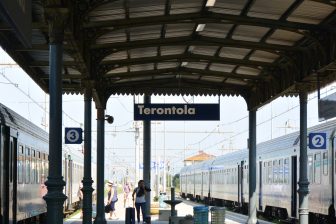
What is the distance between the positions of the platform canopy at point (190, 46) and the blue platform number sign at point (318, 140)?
62.4 inches

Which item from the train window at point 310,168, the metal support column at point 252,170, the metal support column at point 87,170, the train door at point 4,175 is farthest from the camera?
the metal support column at point 252,170

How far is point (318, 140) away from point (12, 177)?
8818mm

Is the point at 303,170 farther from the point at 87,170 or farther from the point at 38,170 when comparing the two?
the point at 38,170

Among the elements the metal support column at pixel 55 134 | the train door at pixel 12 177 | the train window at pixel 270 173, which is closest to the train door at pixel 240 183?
the train window at pixel 270 173

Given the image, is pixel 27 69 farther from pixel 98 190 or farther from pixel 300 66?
pixel 300 66

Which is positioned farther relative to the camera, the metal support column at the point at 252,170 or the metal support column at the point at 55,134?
the metal support column at the point at 252,170

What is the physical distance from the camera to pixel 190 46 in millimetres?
15750

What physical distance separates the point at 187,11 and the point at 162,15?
495 mm

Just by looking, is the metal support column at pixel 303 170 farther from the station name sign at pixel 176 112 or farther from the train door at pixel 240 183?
the train door at pixel 240 183

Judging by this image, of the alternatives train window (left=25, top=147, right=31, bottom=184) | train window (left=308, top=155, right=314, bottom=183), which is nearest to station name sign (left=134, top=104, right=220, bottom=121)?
train window (left=308, top=155, right=314, bottom=183)

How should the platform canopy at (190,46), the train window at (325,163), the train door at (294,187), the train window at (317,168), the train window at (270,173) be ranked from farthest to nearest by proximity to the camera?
the train window at (270,173)
the train door at (294,187)
the train window at (317,168)
the train window at (325,163)
the platform canopy at (190,46)

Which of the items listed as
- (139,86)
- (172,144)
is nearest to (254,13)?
(139,86)

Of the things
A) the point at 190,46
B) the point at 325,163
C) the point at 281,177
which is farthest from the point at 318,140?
the point at 281,177

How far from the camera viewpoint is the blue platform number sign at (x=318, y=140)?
17.8m
